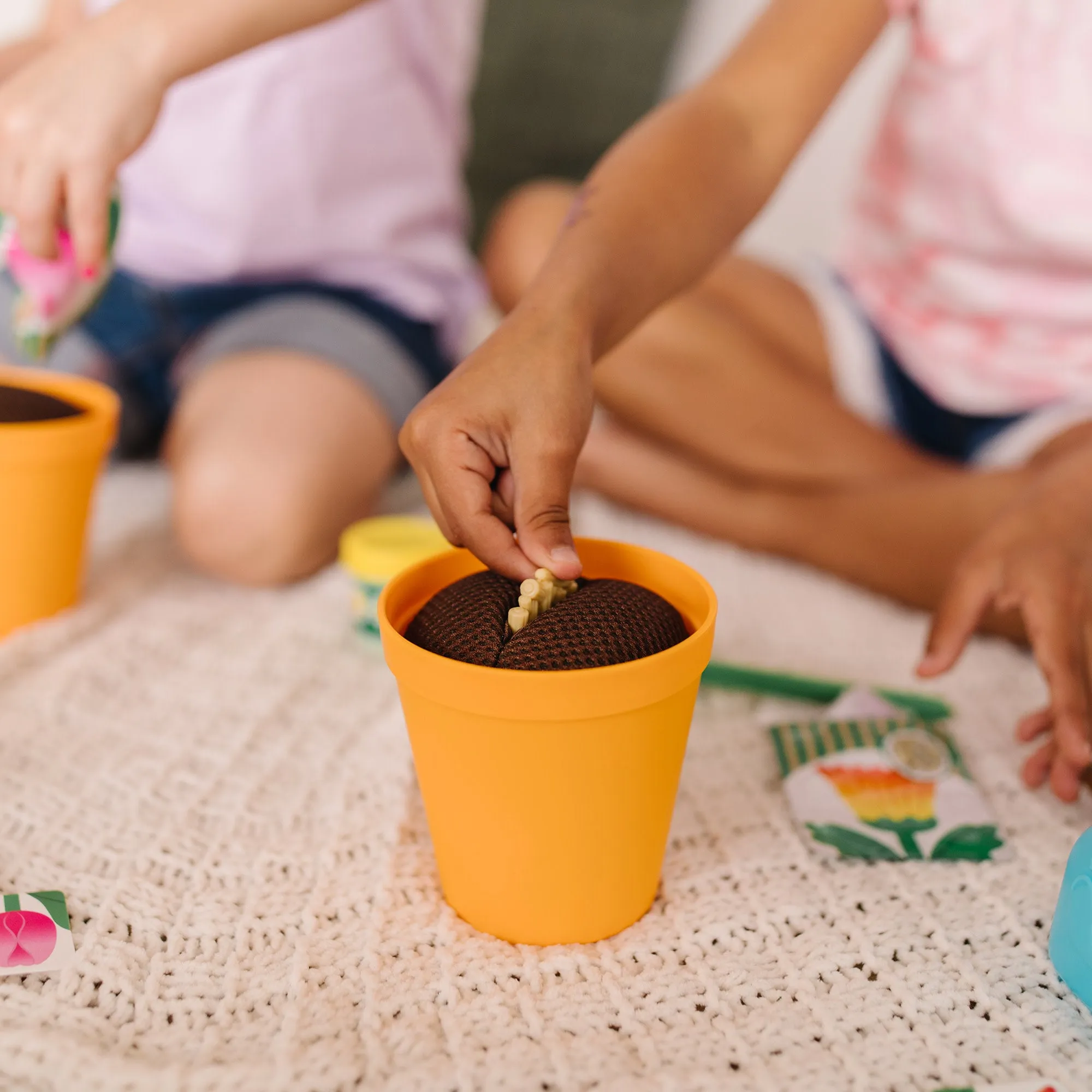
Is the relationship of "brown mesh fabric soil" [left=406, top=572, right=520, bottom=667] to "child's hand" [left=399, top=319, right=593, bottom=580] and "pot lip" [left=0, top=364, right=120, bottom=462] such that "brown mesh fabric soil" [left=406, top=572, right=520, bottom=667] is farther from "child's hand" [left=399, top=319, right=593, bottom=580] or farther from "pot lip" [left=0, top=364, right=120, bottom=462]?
"pot lip" [left=0, top=364, right=120, bottom=462]

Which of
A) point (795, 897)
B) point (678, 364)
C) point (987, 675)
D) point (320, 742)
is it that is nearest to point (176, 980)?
point (320, 742)

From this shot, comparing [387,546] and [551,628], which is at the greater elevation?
[551,628]

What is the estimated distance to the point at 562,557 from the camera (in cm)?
52

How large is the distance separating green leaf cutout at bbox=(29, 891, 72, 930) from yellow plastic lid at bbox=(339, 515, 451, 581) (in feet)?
1.12

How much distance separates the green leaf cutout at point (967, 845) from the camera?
629 mm

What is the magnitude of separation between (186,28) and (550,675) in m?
0.57

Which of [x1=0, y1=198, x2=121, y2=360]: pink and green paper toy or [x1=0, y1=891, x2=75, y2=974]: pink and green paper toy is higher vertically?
[x1=0, y1=198, x2=121, y2=360]: pink and green paper toy

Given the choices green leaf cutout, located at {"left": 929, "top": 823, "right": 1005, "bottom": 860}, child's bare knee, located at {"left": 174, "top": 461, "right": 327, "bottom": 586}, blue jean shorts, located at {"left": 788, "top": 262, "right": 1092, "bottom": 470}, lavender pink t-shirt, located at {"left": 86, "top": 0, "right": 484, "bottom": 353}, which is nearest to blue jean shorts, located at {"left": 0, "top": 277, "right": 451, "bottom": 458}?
lavender pink t-shirt, located at {"left": 86, "top": 0, "right": 484, "bottom": 353}

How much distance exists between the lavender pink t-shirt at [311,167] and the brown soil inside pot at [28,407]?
0.33 m

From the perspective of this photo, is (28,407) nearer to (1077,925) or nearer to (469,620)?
(469,620)

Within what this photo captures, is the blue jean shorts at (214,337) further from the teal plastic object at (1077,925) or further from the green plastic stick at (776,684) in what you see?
the teal plastic object at (1077,925)

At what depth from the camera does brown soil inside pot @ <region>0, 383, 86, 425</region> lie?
0.80 metres

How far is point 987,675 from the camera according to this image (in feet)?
2.80

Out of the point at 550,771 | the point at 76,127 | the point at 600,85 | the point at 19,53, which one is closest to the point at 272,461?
the point at 76,127
